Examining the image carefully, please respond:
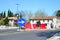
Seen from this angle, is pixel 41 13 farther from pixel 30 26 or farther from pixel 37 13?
pixel 30 26

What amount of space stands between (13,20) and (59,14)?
31337 millimetres

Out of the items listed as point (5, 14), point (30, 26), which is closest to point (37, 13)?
point (5, 14)

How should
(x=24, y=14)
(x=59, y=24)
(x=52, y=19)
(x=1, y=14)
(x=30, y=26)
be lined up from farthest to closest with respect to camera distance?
(x=1, y=14), (x=24, y=14), (x=52, y=19), (x=59, y=24), (x=30, y=26)

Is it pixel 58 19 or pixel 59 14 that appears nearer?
pixel 58 19

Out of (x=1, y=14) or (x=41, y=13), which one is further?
(x=1, y=14)

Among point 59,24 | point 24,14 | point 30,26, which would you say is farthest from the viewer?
point 24,14

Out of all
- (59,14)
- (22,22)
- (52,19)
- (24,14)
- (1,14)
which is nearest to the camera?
(22,22)

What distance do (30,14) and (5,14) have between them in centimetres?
2525

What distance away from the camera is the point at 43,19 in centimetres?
11881

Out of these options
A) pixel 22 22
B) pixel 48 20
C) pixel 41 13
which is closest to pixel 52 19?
pixel 48 20

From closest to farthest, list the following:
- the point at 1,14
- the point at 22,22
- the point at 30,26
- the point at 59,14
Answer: the point at 22,22 → the point at 30,26 → the point at 59,14 → the point at 1,14

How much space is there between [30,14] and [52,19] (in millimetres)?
29196

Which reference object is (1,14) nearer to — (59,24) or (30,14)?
(30,14)

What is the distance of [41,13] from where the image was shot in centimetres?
14550
